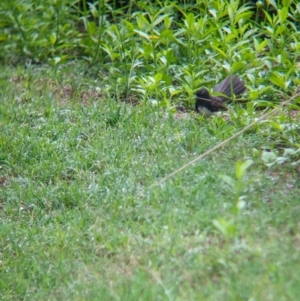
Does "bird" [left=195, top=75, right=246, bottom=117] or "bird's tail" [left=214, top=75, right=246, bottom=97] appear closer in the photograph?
"bird" [left=195, top=75, right=246, bottom=117]

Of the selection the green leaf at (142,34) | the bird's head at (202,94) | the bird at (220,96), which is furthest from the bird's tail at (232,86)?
the green leaf at (142,34)

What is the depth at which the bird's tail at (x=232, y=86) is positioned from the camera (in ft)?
18.1

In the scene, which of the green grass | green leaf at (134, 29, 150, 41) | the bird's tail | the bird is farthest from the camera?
green leaf at (134, 29, 150, 41)

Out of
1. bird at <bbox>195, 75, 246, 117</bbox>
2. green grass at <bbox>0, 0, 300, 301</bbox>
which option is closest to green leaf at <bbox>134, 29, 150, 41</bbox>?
green grass at <bbox>0, 0, 300, 301</bbox>

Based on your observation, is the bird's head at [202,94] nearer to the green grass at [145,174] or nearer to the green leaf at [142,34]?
the green grass at [145,174]

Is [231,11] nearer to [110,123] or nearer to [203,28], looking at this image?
[203,28]

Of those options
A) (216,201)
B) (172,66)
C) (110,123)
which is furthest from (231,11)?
(216,201)

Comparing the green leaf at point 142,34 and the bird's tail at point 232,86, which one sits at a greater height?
the green leaf at point 142,34

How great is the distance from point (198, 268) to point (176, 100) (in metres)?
2.49

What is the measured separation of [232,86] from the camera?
546 centimetres

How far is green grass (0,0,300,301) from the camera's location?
11.6 ft

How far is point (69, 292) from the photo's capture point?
150 inches

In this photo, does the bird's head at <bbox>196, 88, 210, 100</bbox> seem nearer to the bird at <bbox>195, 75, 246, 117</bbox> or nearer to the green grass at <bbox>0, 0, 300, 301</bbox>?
the bird at <bbox>195, 75, 246, 117</bbox>

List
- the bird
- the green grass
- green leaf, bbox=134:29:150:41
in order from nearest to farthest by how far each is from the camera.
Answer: the green grass
the bird
green leaf, bbox=134:29:150:41
